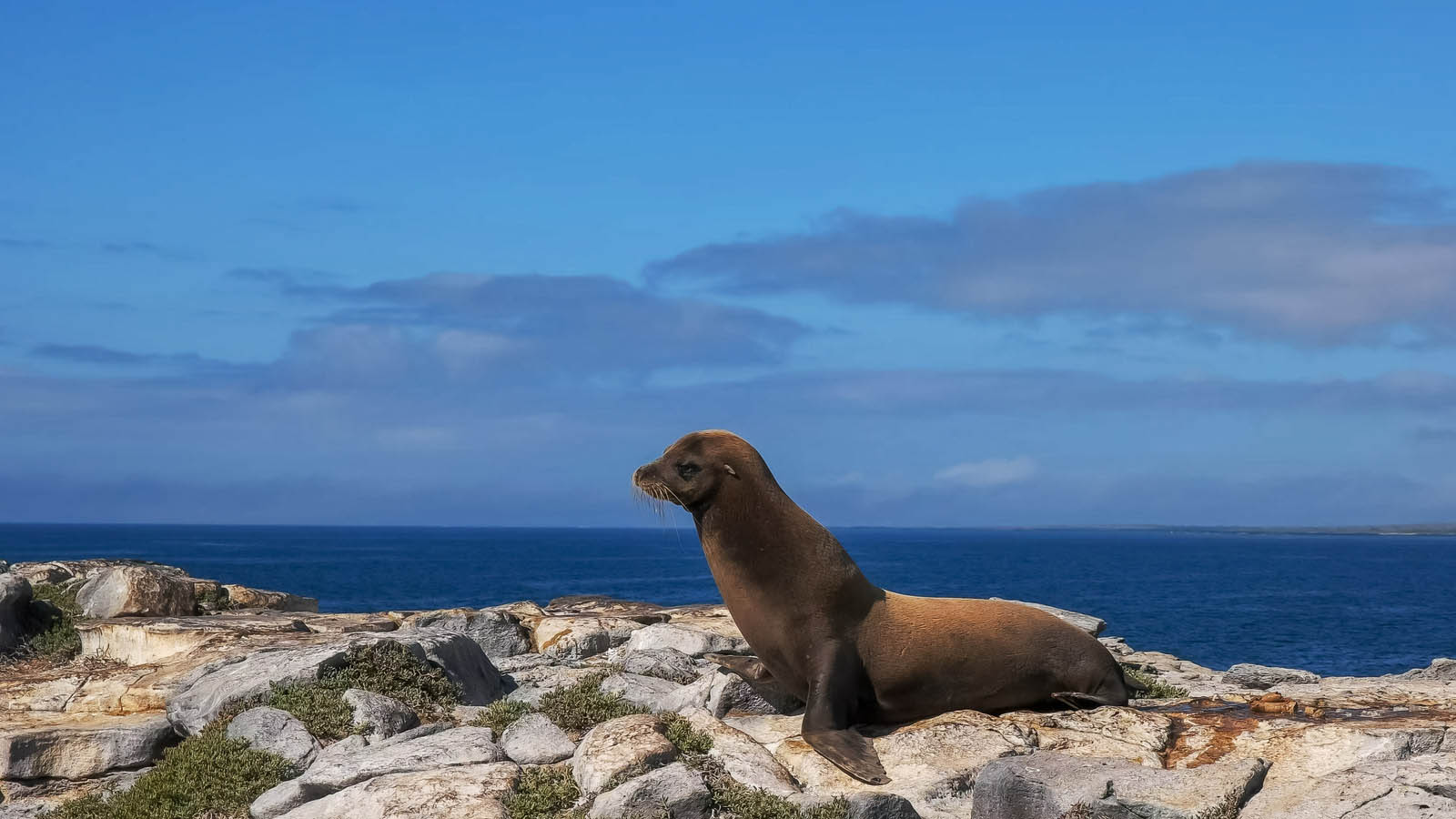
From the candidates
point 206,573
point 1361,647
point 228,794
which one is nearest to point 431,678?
point 228,794

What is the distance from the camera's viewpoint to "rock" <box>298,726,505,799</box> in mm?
10797

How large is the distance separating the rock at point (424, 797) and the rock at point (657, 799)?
0.89 metres

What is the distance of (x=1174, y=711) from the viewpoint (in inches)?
453

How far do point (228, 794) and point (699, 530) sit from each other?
480cm

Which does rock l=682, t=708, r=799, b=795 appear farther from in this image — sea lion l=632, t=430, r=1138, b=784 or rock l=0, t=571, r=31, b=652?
Result: rock l=0, t=571, r=31, b=652

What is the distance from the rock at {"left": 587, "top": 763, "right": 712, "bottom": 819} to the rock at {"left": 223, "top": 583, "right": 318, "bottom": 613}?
560 inches

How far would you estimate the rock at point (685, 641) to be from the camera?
15.8 metres

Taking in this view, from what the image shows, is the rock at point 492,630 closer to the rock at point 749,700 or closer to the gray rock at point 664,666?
the gray rock at point 664,666

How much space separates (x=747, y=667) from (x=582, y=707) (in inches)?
63.9

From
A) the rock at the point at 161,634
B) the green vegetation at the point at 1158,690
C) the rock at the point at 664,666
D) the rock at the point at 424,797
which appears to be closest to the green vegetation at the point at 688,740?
the rock at the point at 424,797

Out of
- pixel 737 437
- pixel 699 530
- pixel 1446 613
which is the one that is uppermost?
pixel 737 437

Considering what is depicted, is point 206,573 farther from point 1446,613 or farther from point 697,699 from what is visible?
point 697,699

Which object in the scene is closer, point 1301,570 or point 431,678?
point 431,678

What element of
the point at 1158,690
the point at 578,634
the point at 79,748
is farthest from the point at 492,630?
the point at 1158,690
